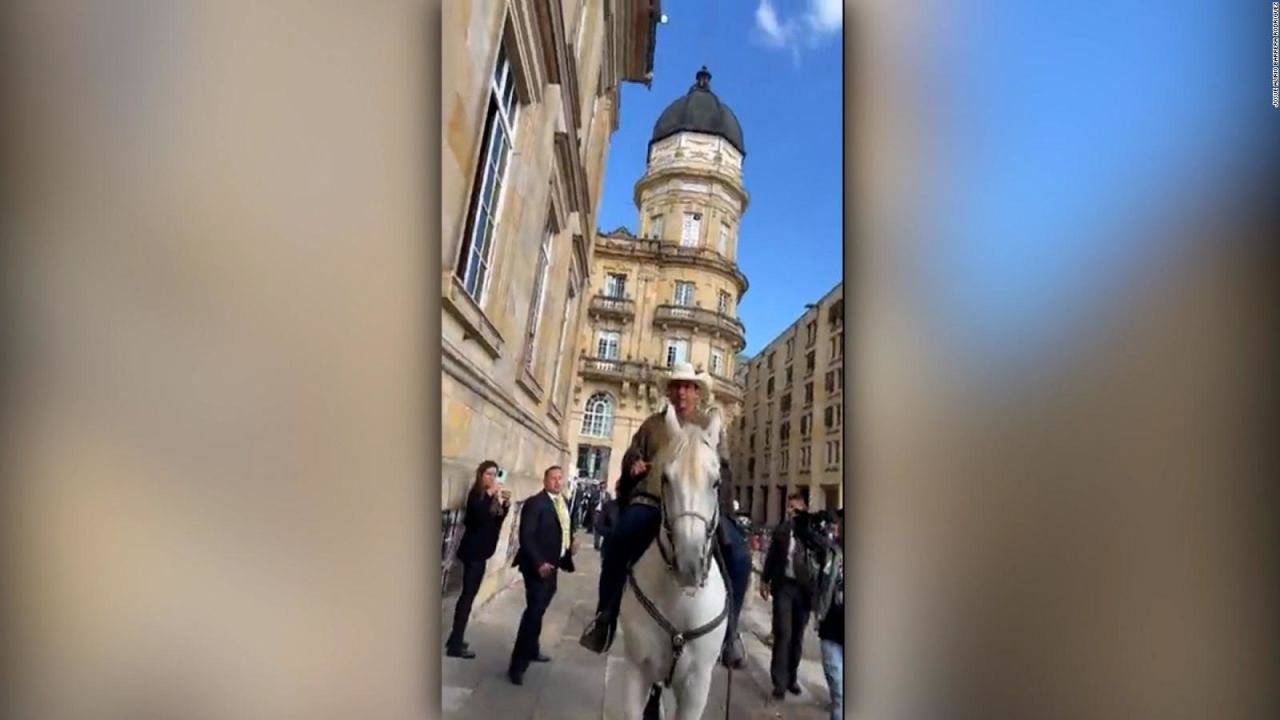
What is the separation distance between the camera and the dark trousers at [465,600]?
61.5 inches

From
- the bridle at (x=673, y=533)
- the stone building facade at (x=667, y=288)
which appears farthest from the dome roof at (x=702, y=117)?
the bridle at (x=673, y=533)

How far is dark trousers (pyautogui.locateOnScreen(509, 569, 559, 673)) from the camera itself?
162 centimetres

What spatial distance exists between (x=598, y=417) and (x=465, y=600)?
572 millimetres

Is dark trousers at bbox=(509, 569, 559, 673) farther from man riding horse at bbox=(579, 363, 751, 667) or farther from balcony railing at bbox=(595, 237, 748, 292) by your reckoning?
balcony railing at bbox=(595, 237, 748, 292)

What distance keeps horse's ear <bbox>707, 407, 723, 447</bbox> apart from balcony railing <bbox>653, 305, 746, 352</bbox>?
0.23 metres

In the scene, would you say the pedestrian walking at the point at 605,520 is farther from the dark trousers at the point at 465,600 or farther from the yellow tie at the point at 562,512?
the dark trousers at the point at 465,600

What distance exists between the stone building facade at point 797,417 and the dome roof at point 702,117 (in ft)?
1.76
